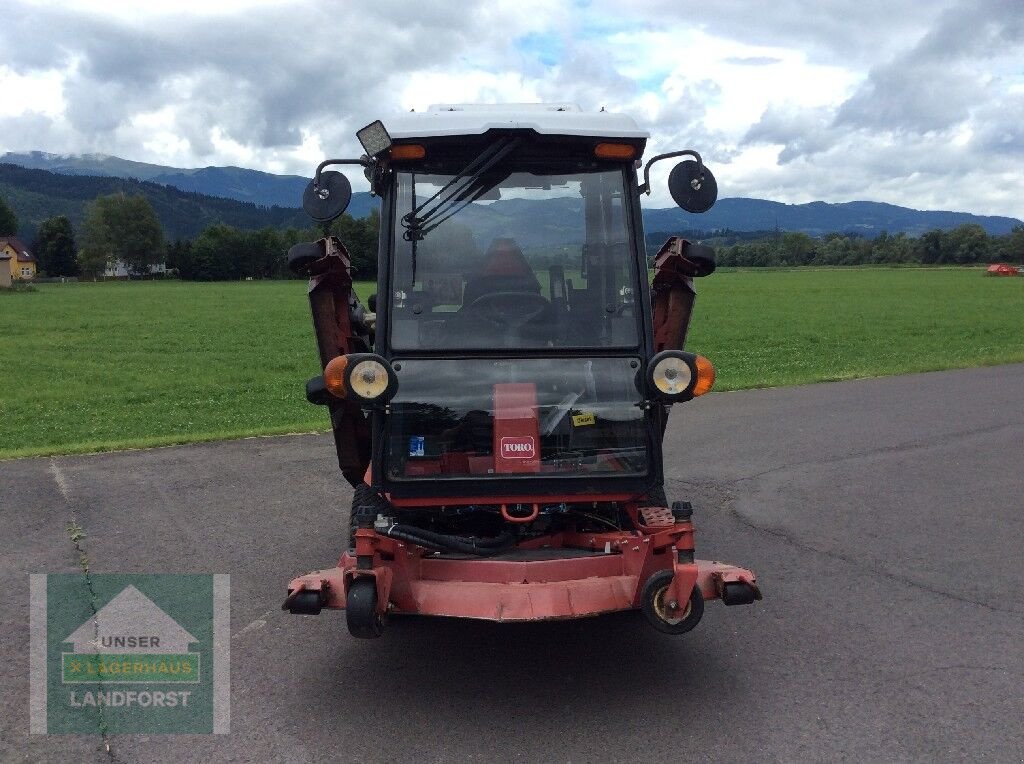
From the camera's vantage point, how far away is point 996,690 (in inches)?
175

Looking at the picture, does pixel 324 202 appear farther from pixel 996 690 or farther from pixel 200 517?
pixel 996 690

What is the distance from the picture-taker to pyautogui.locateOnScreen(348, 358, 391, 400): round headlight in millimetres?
4504

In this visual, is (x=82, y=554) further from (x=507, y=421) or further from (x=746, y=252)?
(x=746, y=252)

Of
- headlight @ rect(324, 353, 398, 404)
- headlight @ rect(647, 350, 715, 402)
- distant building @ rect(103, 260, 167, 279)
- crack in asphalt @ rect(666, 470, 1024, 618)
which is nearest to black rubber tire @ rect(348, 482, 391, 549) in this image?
headlight @ rect(324, 353, 398, 404)

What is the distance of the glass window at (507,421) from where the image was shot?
480 centimetres

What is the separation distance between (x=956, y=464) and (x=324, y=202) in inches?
266

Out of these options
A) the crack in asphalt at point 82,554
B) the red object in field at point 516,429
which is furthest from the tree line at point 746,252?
the red object in field at point 516,429

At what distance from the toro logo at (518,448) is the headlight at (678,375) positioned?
0.66m

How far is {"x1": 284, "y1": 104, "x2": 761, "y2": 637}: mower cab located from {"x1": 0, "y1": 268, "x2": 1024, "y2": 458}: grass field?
787 millimetres

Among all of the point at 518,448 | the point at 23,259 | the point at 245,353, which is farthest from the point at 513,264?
the point at 23,259

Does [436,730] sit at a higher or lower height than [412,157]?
lower

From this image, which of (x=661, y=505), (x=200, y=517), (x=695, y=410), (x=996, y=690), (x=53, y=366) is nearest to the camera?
(x=996, y=690)

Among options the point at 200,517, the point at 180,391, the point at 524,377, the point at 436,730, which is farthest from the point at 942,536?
the point at 180,391

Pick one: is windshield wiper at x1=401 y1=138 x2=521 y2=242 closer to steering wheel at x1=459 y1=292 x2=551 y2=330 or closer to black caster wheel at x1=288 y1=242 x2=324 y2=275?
steering wheel at x1=459 y1=292 x2=551 y2=330
